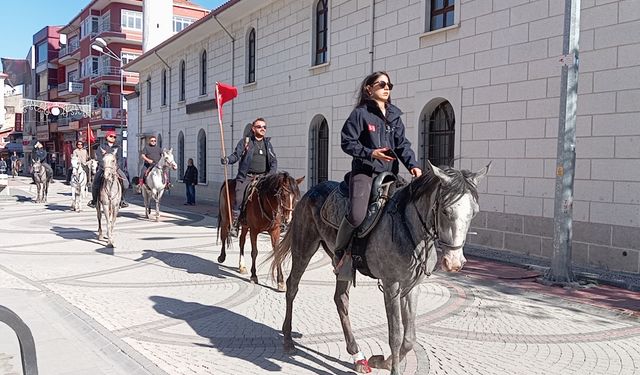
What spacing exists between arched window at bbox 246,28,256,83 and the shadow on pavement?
588 inches

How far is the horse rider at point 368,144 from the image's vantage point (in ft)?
13.0

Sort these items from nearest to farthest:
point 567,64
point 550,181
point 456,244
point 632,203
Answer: point 456,244 → point 567,64 → point 632,203 → point 550,181

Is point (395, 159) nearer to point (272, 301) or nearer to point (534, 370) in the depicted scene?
point (534, 370)

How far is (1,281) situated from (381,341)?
587 centimetres

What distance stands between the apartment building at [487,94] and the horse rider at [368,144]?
2103 mm

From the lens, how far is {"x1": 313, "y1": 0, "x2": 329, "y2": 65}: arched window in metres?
16.0

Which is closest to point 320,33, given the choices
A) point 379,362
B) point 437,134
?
point 437,134

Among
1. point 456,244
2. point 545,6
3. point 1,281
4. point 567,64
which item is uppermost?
point 545,6

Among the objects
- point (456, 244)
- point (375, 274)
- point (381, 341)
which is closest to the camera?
point (456, 244)

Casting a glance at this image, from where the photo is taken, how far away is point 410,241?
3602 millimetres

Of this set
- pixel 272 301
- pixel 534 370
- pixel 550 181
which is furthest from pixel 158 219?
pixel 534 370

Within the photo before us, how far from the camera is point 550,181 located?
9391mm

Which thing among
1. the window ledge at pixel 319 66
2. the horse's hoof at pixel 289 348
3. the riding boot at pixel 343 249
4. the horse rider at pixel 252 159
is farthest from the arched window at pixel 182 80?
the riding boot at pixel 343 249

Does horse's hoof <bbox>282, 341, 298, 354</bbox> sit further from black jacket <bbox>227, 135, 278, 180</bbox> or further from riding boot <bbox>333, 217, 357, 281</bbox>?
black jacket <bbox>227, 135, 278, 180</bbox>
